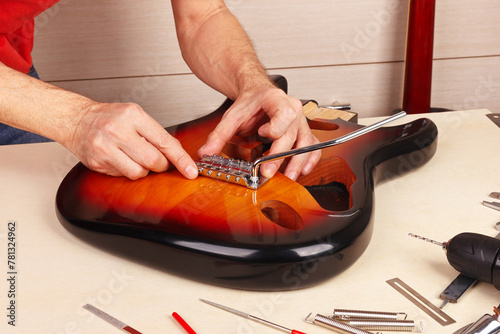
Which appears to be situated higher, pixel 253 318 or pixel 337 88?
pixel 253 318

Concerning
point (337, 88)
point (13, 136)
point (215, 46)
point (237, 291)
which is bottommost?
point (337, 88)

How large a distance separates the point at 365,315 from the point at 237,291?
179 millimetres

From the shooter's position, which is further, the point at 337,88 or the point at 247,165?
the point at 337,88

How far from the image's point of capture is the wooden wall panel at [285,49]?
6.05 feet

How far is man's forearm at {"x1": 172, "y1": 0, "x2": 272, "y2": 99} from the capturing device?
1242mm

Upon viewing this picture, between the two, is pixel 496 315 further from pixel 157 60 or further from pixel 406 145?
pixel 157 60

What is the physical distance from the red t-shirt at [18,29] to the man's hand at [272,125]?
0.56 m

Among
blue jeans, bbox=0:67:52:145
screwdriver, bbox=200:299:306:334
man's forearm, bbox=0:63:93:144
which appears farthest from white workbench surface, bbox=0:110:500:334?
blue jeans, bbox=0:67:52:145

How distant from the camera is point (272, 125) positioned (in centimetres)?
99

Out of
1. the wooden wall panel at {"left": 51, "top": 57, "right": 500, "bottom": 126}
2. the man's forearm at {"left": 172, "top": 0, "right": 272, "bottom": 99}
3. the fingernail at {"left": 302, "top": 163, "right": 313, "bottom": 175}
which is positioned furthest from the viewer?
the wooden wall panel at {"left": 51, "top": 57, "right": 500, "bottom": 126}

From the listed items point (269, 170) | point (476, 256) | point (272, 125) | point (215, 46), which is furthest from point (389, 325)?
point (215, 46)

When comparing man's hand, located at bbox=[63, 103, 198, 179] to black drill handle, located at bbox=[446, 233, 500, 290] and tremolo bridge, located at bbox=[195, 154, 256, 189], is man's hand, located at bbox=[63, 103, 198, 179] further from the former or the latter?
black drill handle, located at bbox=[446, 233, 500, 290]

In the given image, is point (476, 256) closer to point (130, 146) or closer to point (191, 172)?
point (191, 172)

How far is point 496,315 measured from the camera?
66 cm
